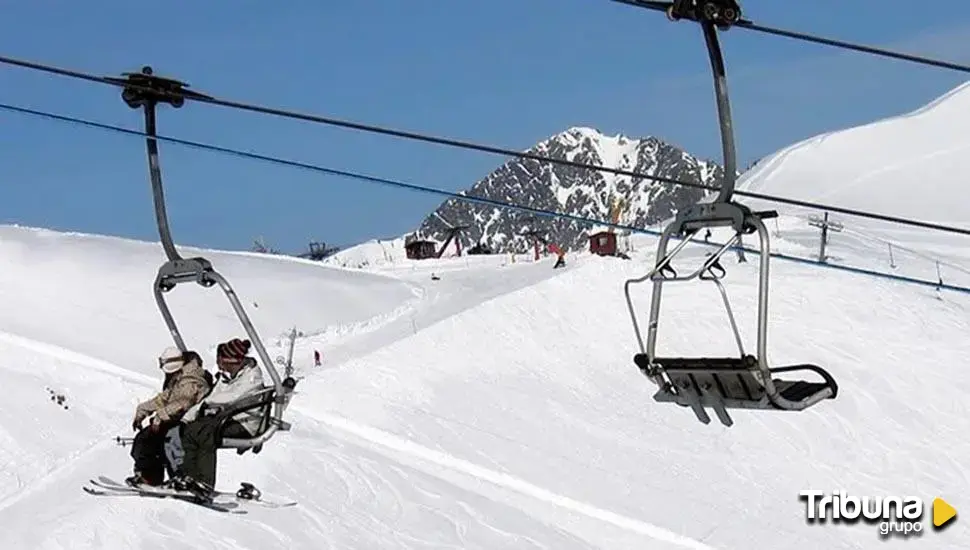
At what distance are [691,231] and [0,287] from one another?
3218cm

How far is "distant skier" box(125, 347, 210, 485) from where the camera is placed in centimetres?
1155

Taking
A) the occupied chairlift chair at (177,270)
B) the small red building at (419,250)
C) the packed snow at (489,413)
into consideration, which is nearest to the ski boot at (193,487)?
the occupied chairlift chair at (177,270)

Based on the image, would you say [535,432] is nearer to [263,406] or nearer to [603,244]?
[263,406]

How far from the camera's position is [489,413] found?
93.4 feet

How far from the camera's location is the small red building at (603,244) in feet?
156

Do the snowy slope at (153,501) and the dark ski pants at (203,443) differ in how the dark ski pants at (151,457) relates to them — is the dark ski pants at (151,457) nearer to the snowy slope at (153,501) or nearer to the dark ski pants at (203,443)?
the dark ski pants at (203,443)

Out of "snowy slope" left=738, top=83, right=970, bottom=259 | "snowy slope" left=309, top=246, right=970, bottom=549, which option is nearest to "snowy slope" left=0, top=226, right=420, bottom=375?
"snowy slope" left=309, top=246, right=970, bottom=549

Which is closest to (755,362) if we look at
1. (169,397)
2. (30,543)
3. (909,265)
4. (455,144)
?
(455,144)

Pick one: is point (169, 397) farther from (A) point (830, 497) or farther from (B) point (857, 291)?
(B) point (857, 291)

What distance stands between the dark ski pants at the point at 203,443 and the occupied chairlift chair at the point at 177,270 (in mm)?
168

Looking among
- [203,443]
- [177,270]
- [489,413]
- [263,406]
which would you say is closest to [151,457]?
[203,443]

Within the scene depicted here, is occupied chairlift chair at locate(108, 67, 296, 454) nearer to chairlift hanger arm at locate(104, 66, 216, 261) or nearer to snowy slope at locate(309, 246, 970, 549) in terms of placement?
chairlift hanger arm at locate(104, 66, 216, 261)

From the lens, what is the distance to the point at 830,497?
26.6 m

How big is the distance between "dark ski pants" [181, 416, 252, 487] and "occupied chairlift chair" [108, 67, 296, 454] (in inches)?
6.6
